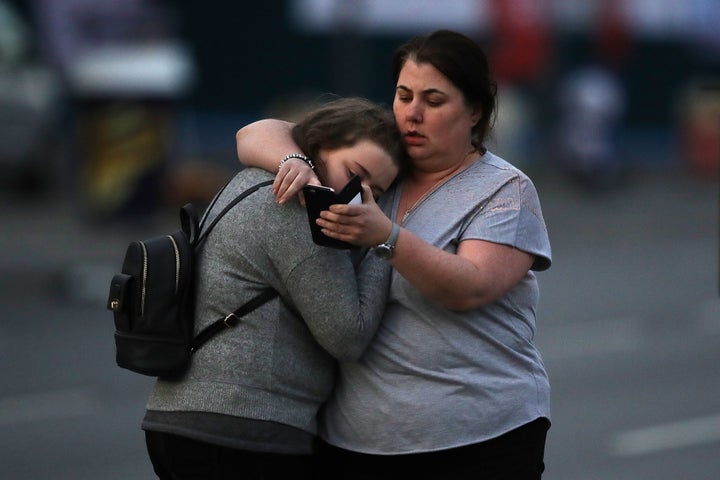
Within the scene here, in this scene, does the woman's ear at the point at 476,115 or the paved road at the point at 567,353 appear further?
the paved road at the point at 567,353

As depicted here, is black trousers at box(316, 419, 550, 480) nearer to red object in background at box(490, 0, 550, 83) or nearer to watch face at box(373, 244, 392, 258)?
watch face at box(373, 244, 392, 258)

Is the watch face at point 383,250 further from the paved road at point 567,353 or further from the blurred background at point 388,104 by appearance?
the paved road at point 567,353

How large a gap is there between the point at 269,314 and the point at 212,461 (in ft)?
1.18

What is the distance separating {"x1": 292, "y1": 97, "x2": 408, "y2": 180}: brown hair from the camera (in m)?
2.79

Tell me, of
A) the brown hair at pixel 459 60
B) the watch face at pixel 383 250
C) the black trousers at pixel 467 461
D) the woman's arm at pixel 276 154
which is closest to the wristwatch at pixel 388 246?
the watch face at pixel 383 250

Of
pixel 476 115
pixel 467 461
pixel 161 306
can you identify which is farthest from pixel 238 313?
pixel 476 115

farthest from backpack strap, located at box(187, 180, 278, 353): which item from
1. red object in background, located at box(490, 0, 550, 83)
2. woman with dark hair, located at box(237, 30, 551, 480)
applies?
red object in background, located at box(490, 0, 550, 83)

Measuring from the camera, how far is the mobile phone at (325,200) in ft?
8.35

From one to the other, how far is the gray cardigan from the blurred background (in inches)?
21.4

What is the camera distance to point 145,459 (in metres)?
6.23

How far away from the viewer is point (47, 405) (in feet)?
24.2

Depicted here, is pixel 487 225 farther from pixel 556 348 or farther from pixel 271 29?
pixel 271 29

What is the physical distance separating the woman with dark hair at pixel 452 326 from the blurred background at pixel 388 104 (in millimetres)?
320

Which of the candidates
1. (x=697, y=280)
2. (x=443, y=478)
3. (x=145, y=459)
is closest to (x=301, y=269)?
(x=443, y=478)
